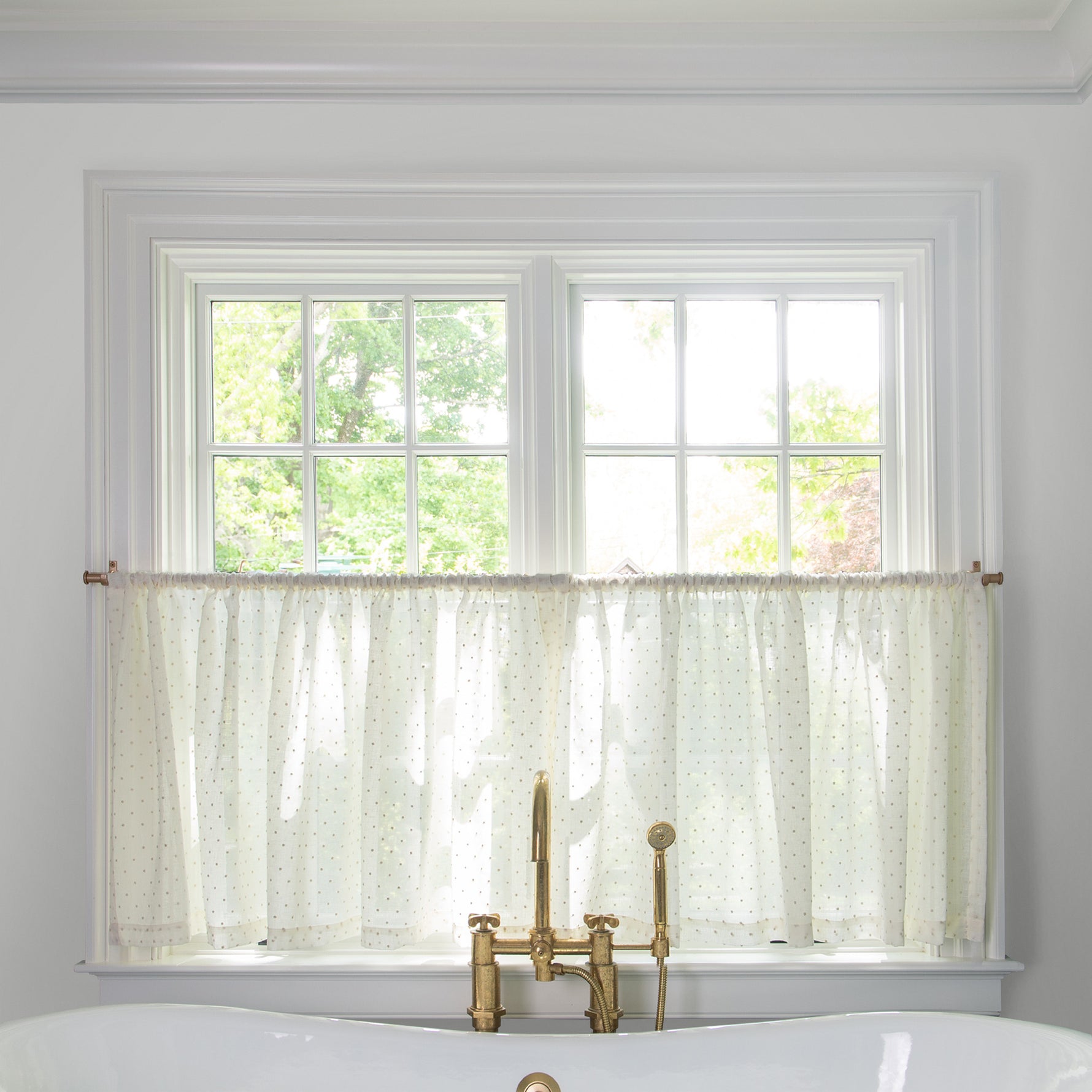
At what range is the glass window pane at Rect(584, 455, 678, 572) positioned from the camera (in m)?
1.83

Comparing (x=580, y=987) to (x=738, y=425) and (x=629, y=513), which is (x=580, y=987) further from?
(x=738, y=425)

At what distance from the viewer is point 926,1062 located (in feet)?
4.65

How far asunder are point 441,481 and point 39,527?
85 centimetres

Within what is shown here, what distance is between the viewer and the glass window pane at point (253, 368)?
183 cm

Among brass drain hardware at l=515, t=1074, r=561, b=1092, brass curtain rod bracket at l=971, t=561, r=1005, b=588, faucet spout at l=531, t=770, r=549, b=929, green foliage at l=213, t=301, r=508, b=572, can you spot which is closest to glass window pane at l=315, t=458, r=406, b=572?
green foliage at l=213, t=301, r=508, b=572

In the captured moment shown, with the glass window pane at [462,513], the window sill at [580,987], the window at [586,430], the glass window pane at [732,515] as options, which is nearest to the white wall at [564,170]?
the window sill at [580,987]

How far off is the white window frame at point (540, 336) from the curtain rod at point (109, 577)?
0.09 feet

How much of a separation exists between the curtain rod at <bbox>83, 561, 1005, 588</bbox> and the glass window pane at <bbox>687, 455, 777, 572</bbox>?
1.34 feet

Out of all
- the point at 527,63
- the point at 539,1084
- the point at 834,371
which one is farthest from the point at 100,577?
the point at 834,371

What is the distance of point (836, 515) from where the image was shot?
183 cm

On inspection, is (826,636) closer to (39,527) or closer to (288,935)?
(288,935)

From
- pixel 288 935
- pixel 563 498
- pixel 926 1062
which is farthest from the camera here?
pixel 563 498

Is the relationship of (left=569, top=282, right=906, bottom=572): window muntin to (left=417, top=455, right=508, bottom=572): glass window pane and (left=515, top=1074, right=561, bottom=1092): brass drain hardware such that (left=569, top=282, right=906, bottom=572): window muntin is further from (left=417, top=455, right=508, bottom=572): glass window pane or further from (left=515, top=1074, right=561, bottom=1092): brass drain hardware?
(left=515, top=1074, right=561, bottom=1092): brass drain hardware

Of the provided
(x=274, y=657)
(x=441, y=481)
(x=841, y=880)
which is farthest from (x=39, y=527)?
(x=841, y=880)
